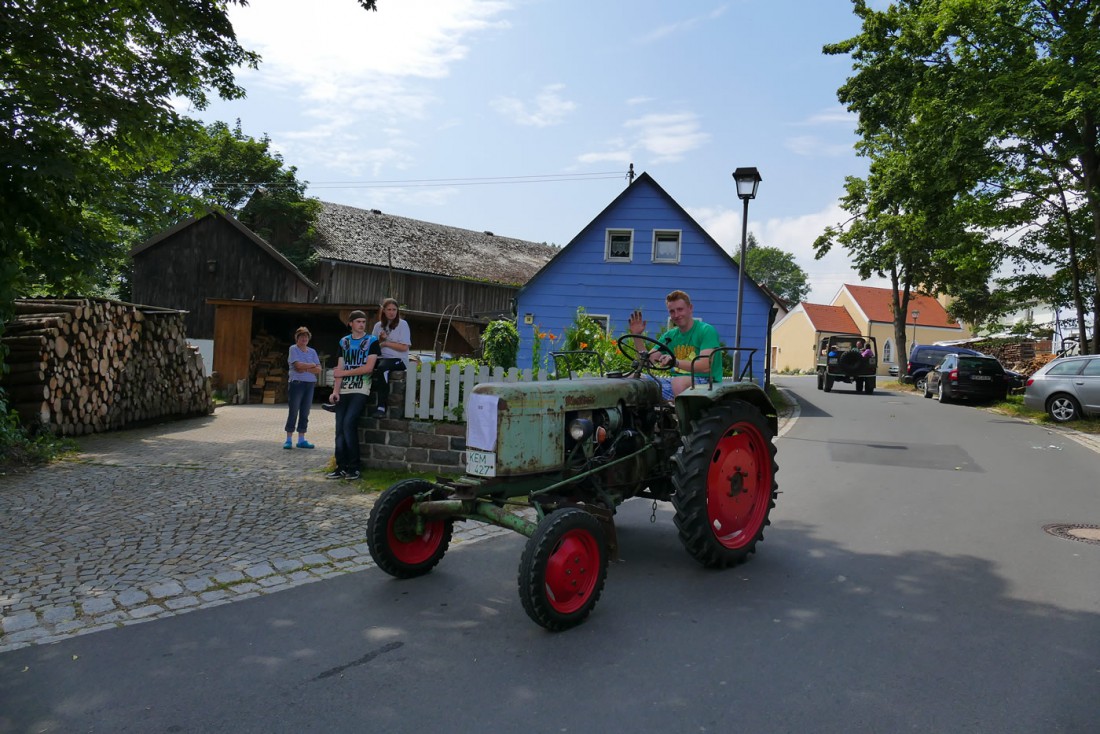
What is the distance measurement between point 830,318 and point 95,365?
62735 millimetres

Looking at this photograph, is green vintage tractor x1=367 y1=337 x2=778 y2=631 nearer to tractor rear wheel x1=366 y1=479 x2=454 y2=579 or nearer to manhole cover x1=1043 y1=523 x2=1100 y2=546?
tractor rear wheel x1=366 y1=479 x2=454 y2=579

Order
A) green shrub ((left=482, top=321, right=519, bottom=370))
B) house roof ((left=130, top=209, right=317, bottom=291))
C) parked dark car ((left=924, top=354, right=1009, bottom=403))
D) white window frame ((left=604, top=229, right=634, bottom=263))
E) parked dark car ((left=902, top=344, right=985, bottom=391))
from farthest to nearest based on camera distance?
parked dark car ((left=902, top=344, right=985, bottom=391)) < house roof ((left=130, top=209, right=317, bottom=291)) < white window frame ((left=604, top=229, right=634, bottom=263)) < parked dark car ((left=924, top=354, right=1009, bottom=403)) < green shrub ((left=482, top=321, right=519, bottom=370))

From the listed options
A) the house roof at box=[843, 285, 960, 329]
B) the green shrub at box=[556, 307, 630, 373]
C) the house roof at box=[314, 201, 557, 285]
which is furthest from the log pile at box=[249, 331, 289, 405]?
the house roof at box=[843, 285, 960, 329]

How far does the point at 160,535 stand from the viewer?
5496mm

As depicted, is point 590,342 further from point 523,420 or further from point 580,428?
point 523,420

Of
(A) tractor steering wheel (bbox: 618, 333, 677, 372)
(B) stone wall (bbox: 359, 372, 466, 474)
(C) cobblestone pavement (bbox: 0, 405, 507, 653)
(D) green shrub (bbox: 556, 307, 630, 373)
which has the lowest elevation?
(C) cobblestone pavement (bbox: 0, 405, 507, 653)

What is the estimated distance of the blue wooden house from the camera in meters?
21.5

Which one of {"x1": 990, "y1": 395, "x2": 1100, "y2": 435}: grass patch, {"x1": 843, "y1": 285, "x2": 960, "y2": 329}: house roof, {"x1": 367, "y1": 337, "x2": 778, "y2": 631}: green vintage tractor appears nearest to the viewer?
{"x1": 367, "y1": 337, "x2": 778, "y2": 631}: green vintage tractor

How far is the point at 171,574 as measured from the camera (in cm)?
464

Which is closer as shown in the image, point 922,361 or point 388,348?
point 388,348

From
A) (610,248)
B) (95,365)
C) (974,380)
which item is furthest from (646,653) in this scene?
(974,380)

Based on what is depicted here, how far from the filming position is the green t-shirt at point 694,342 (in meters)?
5.59

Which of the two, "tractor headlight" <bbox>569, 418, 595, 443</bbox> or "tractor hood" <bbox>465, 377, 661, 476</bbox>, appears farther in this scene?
"tractor headlight" <bbox>569, 418, 595, 443</bbox>

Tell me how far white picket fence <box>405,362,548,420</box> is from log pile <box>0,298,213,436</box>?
526cm
